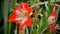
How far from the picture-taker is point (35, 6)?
2.60 ft

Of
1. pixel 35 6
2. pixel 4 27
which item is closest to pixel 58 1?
pixel 35 6

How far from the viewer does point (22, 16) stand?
0.62m

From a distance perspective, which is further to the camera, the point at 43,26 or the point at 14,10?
the point at 43,26

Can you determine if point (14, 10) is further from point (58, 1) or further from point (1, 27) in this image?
point (58, 1)

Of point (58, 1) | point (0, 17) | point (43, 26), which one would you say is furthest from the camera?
point (58, 1)

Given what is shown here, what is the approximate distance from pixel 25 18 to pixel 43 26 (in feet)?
0.54

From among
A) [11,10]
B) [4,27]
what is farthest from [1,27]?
[11,10]

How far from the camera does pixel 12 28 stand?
0.63 metres

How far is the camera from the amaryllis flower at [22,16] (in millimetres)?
559

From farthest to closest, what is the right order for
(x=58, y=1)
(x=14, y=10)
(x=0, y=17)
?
(x=58, y=1) < (x=14, y=10) < (x=0, y=17)

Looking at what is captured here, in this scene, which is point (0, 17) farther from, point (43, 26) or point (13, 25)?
point (43, 26)

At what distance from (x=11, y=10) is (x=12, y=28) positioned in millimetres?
73

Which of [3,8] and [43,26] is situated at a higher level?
[3,8]

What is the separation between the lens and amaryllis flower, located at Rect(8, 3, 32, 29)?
0.56 metres
